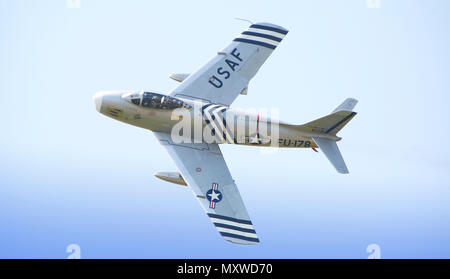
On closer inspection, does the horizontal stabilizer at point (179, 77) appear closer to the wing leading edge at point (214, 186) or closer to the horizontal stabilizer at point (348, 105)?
the wing leading edge at point (214, 186)

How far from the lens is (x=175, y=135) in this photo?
25188 millimetres

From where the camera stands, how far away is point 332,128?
82.3 feet

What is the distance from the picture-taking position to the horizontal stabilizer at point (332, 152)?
Answer: 24.6 meters

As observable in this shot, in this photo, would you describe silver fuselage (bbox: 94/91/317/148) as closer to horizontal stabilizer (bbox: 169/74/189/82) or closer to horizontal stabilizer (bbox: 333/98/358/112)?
horizontal stabilizer (bbox: 333/98/358/112)

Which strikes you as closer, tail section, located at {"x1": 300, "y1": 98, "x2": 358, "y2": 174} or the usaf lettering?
tail section, located at {"x1": 300, "y1": 98, "x2": 358, "y2": 174}

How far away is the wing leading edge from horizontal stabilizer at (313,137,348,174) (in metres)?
4.04

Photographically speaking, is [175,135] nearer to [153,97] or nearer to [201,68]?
[153,97]

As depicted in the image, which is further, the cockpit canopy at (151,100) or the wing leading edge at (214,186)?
the cockpit canopy at (151,100)

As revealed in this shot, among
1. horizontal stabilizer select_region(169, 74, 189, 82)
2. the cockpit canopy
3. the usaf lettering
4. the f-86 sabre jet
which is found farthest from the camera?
horizontal stabilizer select_region(169, 74, 189, 82)

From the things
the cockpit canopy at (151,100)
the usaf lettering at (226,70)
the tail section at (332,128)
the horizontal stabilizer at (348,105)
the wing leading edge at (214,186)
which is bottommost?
the wing leading edge at (214,186)

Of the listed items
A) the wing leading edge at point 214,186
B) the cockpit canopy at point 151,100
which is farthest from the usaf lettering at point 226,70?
the wing leading edge at point 214,186

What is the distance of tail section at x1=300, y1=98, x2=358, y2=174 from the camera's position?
80.9 feet

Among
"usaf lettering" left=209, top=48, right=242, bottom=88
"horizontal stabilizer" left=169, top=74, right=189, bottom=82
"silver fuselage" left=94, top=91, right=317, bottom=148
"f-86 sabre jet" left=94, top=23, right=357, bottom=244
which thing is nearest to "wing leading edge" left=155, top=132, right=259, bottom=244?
"f-86 sabre jet" left=94, top=23, right=357, bottom=244

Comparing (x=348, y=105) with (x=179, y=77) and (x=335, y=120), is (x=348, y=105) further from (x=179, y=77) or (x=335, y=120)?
(x=179, y=77)
